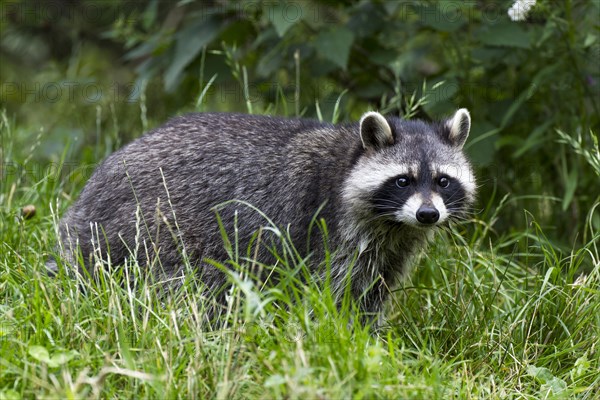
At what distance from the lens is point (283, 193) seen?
6062 mm

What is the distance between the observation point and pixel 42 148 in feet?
29.7

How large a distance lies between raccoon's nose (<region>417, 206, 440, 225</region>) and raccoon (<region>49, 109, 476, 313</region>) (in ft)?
0.34

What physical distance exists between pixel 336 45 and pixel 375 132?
1.92 metres

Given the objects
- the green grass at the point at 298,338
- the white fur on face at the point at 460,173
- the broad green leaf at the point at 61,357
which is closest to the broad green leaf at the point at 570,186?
the green grass at the point at 298,338

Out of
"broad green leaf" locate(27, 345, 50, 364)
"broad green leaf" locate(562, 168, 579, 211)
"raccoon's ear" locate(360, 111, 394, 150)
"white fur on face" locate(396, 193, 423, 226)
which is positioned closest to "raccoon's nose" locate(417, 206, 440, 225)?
"white fur on face" locate(396, 193, 423, 226)

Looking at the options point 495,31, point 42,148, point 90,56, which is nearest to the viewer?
point 495,31

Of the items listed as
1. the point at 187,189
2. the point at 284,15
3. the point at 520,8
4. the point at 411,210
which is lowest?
the point at 187,189

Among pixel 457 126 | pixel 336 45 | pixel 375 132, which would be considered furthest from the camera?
pixel 336 45

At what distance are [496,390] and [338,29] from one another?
382cm

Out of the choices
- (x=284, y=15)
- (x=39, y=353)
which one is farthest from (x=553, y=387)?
(x=284, y=15)

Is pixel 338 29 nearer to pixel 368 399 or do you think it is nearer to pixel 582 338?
pixel 582 338

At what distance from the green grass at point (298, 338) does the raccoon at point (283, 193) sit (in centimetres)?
36

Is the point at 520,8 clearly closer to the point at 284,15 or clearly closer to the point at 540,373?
the point at 284,15

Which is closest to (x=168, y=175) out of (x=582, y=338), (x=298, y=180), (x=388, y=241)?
(x=298, y=180)
